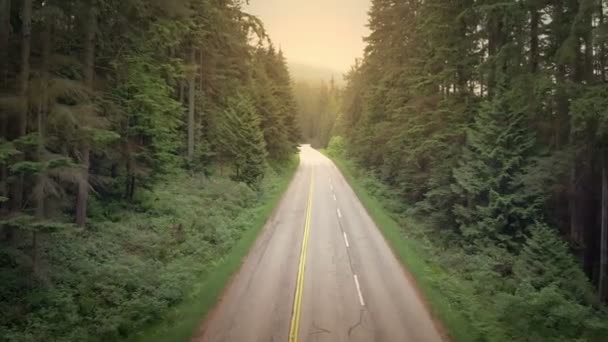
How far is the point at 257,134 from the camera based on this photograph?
105 ft

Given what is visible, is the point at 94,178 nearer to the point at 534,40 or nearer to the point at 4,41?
the point at 4,41

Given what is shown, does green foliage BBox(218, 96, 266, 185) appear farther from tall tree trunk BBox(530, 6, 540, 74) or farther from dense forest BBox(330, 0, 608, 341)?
tall tree trunk BBox(530, 6, 540, 74)

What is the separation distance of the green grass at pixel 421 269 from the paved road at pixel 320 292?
453 millimetres

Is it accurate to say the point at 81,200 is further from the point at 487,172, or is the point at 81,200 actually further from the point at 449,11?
the point at 449,11

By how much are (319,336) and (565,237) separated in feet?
43.3

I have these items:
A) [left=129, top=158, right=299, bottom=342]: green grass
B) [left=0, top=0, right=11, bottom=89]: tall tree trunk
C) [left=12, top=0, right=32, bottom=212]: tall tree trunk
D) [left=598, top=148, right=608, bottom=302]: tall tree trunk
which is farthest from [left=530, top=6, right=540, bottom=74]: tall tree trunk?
[left=0, top=0, right=11, bottom=89]: tall tree trunk

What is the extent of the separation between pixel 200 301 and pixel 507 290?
1135 cm

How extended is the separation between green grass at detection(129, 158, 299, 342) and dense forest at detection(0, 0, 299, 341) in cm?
48

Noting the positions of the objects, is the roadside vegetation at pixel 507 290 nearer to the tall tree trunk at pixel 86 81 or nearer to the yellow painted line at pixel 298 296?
the yellow painted line at pixel 298 296

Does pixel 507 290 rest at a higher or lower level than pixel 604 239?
lower

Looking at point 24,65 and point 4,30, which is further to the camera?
point 4,30

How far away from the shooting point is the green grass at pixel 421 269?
12.4m

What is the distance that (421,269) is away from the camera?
17391 millimetres

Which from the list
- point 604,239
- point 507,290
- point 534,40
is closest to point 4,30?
point 507,290
